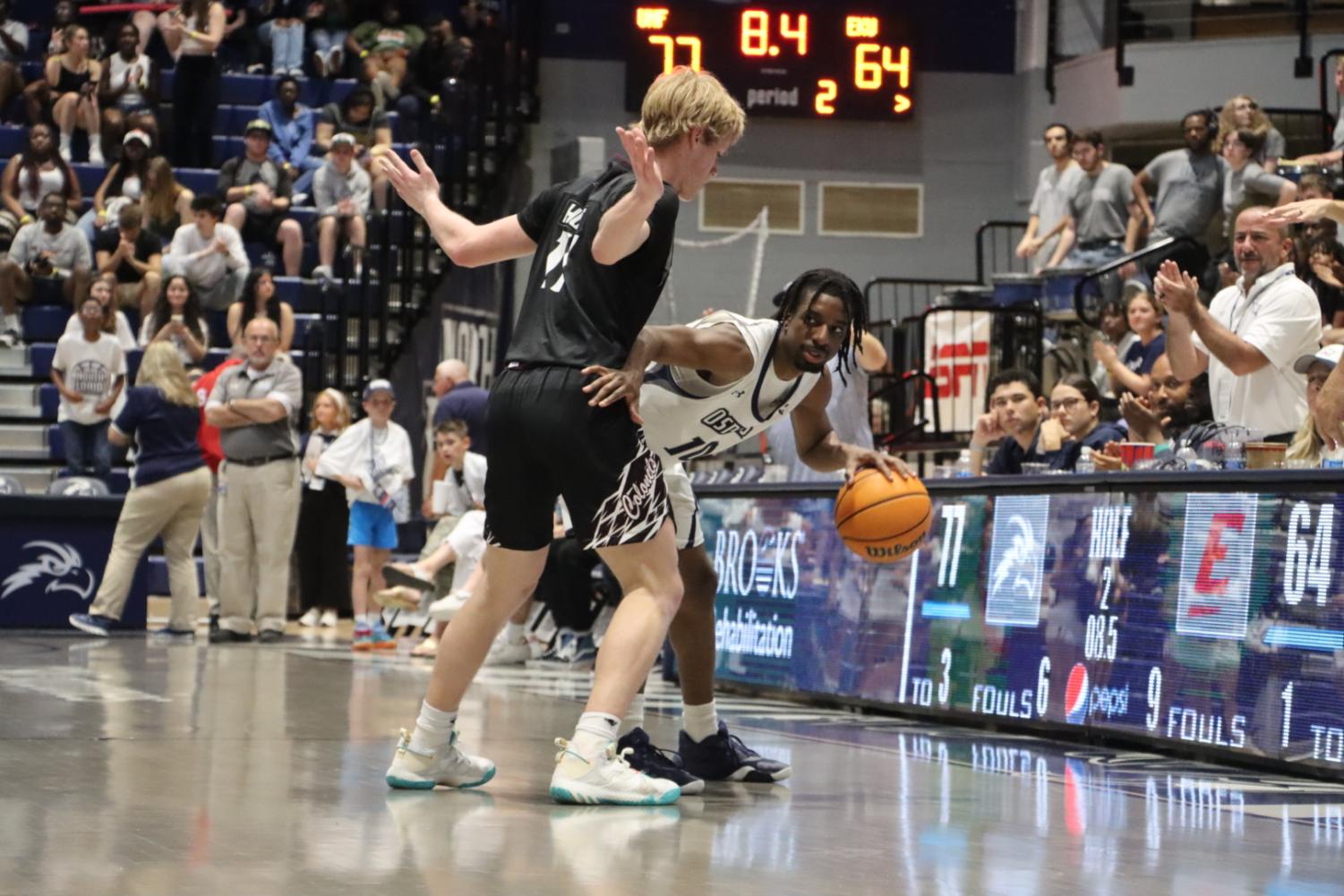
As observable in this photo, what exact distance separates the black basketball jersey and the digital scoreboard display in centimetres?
280

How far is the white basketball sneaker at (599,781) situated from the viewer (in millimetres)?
5539

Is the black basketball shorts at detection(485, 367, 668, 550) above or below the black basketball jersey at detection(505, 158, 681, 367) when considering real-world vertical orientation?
below

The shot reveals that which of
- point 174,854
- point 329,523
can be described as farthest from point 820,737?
point 329,523

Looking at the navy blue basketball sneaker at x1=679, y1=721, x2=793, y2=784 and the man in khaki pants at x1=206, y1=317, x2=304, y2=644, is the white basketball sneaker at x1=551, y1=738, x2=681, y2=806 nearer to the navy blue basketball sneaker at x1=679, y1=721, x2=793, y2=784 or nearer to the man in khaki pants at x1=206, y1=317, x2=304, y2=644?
the navy blue basketball sneaker at x1=679, y1=721, x2=793, y2=784

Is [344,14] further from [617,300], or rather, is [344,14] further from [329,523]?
[617,300]

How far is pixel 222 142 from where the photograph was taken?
21266 mm

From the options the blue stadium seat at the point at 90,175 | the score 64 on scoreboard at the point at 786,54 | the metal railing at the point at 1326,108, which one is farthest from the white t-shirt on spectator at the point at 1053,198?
the blue stadium seat at the point at 90,175

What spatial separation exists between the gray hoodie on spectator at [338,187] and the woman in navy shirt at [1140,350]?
9.76 metres

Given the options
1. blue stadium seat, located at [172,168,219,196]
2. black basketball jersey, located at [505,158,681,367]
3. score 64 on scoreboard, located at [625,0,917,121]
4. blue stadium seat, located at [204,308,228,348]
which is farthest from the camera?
score 64 on scoreboard, located at [625,0,917,121]

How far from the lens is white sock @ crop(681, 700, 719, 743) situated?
21.3 ft

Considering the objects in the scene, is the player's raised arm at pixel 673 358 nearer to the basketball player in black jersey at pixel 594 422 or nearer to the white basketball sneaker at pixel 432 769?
the basketball player in black jersey at pixel 594 422

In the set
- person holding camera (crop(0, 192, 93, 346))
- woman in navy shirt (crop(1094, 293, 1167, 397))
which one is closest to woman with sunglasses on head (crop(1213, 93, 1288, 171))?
woman in navy shirt (crop(1094, 293, 1167, 397))

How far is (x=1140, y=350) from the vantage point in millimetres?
12328

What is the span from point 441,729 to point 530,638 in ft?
25.5
